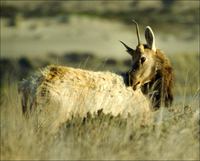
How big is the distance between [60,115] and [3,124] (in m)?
0.79

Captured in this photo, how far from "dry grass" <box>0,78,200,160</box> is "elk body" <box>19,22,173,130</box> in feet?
1.37

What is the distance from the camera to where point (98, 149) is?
1245 cm

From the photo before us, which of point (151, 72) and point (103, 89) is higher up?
point (151, 72)

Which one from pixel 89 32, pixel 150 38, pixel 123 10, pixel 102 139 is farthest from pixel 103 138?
pixel 123 10

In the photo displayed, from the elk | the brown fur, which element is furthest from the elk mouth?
the brown fur

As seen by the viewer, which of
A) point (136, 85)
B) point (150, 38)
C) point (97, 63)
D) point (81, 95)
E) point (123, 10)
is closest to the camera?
point (81, 95)

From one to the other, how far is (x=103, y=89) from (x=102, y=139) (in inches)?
81.7

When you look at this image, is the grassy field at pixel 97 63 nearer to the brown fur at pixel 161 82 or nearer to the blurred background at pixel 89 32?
the blurred background at pixel 89 32

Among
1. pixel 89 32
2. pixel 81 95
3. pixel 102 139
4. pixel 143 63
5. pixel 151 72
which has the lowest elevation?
pixel 102 139

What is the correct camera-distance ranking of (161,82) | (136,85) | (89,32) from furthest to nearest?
(89,32)
(161,82)
(136,85)

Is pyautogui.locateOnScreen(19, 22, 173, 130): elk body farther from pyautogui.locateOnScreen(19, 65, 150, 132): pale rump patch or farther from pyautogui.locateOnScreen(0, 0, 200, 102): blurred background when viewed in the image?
pyautogui.locateOnScreen(0, 0, 200, 102): blurred background

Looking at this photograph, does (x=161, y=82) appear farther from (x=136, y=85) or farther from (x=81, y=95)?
(x=81, y=95)

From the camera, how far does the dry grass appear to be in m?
12.3

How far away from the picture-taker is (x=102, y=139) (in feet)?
42.1
